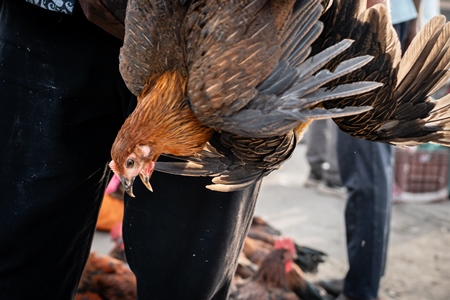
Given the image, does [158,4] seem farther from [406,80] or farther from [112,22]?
[406,80]

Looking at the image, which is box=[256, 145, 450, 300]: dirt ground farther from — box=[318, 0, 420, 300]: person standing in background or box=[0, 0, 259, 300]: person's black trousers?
box=[0, 0, 259, 300]: person's black trousers

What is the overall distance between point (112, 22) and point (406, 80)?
3.16 ft

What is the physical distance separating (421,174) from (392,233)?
1289 millimetres

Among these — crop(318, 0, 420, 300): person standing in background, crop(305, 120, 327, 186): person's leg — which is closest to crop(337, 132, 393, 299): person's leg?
crop(318, 0, 420, 300): person standing in background

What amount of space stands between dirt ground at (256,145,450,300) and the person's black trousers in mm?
2199

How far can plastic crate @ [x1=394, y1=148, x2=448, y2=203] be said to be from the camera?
6070 mm

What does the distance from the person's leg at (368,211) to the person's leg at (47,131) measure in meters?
1.67

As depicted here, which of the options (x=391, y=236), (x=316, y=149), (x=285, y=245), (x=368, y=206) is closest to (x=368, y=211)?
(x=368, y=206)

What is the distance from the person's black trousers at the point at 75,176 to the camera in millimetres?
1965

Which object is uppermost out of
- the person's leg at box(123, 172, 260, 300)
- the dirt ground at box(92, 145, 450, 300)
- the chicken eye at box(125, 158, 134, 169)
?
the chicken eye at box(125, 158, 134, 169)

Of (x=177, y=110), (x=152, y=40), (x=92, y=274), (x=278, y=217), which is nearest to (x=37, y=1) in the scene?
(x=152, y=40)

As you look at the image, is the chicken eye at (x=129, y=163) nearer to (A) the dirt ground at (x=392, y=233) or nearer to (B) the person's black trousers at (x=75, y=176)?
(B) the person's black trousers at (x=75, y=176)

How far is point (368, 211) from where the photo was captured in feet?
10.9

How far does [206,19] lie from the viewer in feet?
5.07
